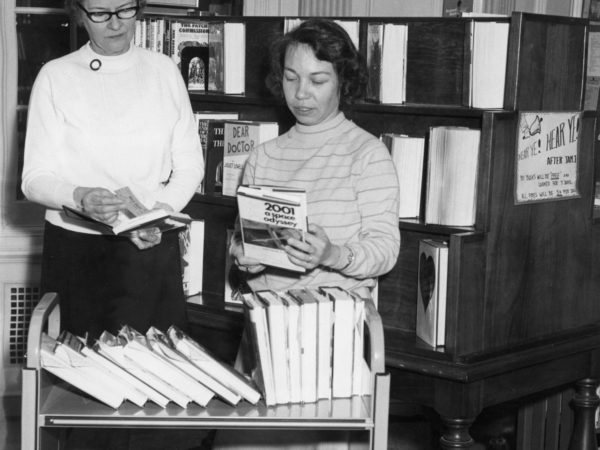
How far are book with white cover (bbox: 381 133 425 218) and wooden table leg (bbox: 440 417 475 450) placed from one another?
0.62 meters

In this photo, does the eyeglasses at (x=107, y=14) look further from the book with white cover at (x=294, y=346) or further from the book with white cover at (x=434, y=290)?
the book with white cover at (x=434, y=290)

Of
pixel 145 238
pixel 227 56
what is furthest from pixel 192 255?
pixel 145 238

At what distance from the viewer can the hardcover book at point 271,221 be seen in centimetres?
220

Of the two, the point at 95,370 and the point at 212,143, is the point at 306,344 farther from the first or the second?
the point at 212,143

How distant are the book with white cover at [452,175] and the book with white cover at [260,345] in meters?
0.86

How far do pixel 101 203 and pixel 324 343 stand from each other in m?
0.65

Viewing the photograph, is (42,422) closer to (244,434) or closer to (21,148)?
(244,434)

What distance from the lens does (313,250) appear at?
7.42 ft

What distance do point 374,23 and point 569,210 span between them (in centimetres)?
81

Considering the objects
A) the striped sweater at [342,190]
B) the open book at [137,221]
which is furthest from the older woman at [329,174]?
the open book at [137,221]

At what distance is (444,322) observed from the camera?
2859 millimetres

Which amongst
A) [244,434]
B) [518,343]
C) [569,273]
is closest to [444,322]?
[518,343]

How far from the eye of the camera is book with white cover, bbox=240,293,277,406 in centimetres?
212

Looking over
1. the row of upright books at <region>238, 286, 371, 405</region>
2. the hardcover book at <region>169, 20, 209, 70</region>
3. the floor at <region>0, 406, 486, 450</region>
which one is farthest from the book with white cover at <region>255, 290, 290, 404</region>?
the floor at <region>0, 406, 486, 450</region>
